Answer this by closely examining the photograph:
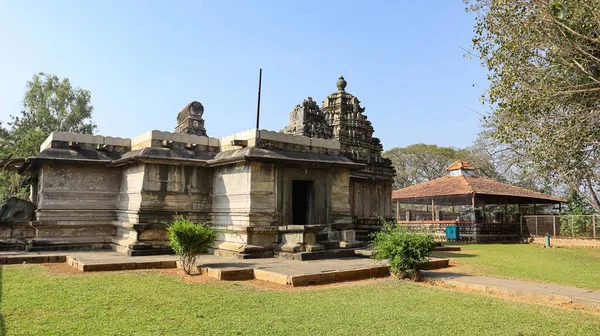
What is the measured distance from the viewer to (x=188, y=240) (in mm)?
9430

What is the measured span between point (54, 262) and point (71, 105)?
101 ft

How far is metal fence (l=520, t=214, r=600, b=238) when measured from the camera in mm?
23750

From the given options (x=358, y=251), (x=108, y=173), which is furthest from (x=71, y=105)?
(x=358, y=251)

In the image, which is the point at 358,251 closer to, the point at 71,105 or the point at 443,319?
the point at 443,319

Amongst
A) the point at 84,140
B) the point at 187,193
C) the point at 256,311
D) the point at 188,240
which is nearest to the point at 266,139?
the point at 187,193

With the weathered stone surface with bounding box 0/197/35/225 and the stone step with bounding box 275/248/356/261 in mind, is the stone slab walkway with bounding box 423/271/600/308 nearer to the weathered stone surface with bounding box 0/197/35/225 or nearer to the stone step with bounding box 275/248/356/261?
the stone step with bounding box 275/248/356/261

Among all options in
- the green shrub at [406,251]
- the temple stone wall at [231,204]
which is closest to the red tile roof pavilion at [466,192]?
the temple stone wall at [231,204]

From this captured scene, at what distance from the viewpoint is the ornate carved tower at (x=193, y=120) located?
17475 millimetres

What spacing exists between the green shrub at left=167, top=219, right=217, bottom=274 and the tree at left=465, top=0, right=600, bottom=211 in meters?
8.37

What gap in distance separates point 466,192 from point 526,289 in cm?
1924

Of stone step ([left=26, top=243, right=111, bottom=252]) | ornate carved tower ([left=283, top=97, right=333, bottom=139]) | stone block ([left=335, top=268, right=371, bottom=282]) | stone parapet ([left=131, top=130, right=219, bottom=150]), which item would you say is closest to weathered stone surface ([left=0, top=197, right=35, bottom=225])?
stone step ([left=26, top=243, right=111, bottom=252])

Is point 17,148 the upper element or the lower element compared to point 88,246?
upper

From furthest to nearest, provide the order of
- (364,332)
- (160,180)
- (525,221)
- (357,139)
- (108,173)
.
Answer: (525,221), (357,139), (108,173), (160,180), (364,332)

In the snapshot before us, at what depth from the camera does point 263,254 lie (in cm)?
1216
